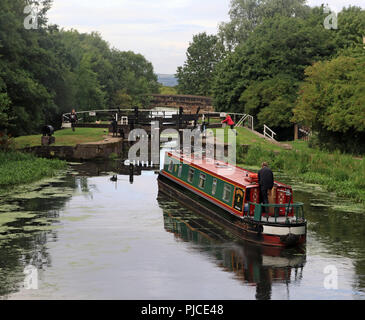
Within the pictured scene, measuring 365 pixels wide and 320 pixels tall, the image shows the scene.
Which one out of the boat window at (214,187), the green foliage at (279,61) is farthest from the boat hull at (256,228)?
the green foliage at (279,61)

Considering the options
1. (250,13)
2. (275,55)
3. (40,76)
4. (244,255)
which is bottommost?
(244,255)

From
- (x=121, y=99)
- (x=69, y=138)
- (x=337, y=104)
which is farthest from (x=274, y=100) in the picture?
(x=121, y=99)

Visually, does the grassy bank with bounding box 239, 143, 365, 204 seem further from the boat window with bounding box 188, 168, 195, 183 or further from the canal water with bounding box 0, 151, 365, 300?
the boat window with bounding box 188, 168, 195, 183

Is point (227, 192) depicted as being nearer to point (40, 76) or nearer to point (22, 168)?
point (22, 168)

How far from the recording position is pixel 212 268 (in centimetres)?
1705

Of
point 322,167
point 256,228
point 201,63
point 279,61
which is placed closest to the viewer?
point 256,228

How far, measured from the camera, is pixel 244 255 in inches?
725

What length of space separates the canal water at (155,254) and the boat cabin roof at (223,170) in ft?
6.23

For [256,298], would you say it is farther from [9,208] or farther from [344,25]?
[344,25]

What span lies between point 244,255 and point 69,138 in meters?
28.7

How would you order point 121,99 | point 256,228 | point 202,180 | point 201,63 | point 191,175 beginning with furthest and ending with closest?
point 201,63 < point 121,99 < point 191,175 < point 202,180 < point 256,228

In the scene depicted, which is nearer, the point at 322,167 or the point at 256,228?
the point at 256,228

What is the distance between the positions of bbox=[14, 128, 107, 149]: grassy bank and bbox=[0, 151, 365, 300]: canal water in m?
14.4
